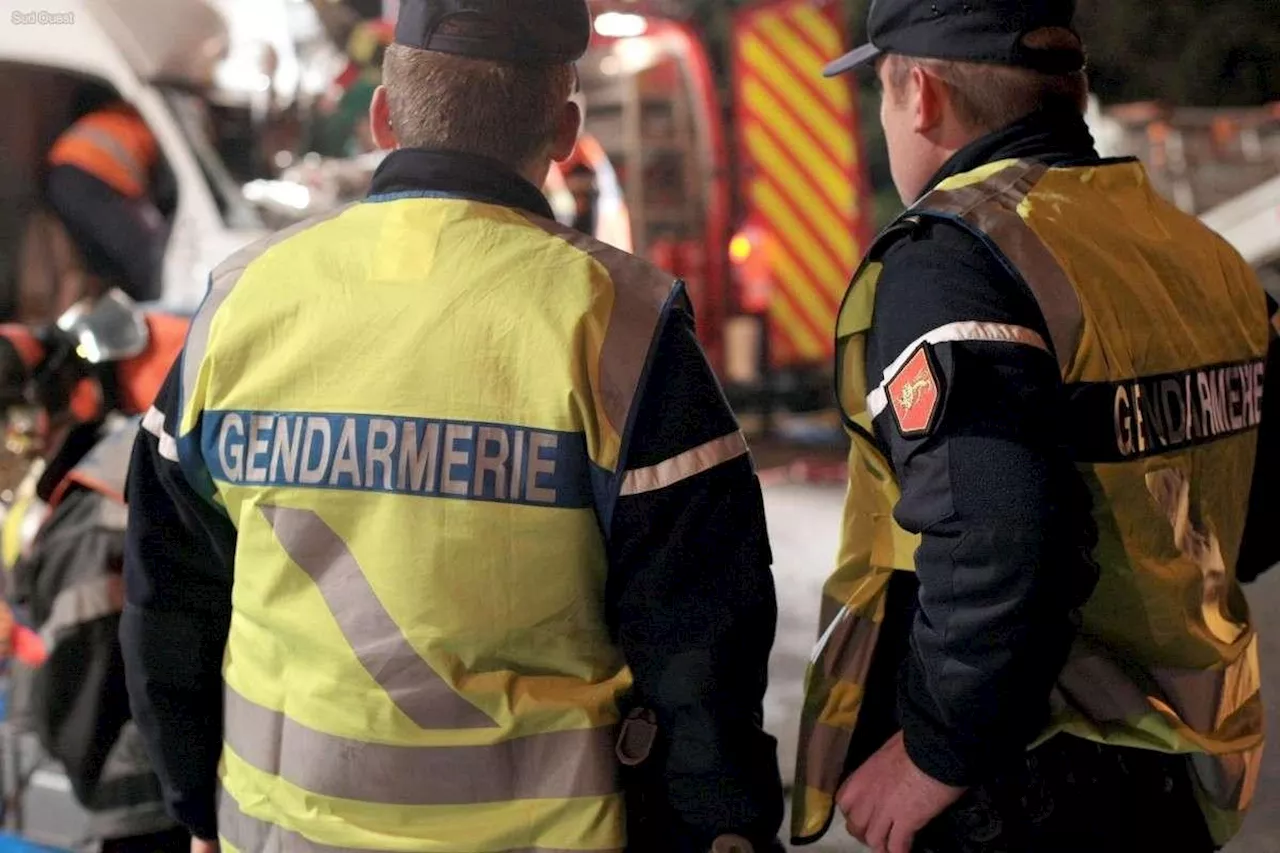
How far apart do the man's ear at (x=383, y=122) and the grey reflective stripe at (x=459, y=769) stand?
592 millimetres

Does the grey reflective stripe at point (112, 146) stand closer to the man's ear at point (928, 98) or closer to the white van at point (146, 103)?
the white van at point (146, 103)

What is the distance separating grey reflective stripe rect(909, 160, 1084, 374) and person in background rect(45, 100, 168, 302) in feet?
10.5

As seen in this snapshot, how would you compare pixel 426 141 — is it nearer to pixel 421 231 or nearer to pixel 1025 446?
pixel 421 231

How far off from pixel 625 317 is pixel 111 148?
3.20 m

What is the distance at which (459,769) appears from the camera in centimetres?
117

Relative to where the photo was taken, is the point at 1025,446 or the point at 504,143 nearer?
the point at 1025,446

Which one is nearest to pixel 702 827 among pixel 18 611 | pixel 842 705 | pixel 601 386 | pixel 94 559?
pixel 842 705

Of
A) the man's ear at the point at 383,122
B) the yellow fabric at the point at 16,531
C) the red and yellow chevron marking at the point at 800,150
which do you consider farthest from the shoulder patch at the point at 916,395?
the red and yellow chevron marking at the point at 800,150

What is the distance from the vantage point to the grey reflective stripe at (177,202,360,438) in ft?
4.06

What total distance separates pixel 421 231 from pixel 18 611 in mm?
1225

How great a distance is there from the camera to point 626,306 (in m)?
1.17

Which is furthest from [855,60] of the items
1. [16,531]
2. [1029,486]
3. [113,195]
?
[113,195]

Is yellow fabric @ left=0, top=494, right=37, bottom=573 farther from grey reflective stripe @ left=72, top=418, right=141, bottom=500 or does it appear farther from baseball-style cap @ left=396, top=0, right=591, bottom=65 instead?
baseball-style cap @ left=396, top=0, right=591, bottom=65

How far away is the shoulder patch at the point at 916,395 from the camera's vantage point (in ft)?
3.73
